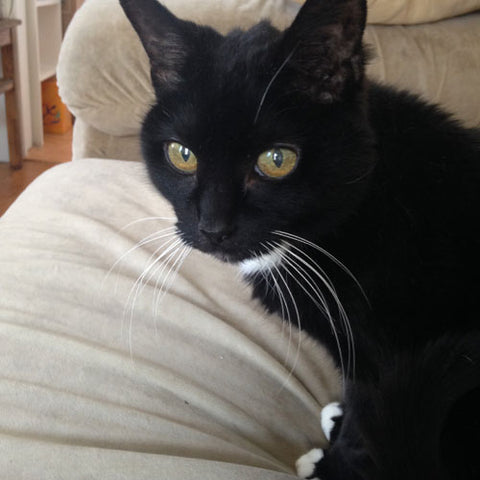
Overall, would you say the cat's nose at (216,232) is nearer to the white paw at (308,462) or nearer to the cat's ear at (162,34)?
the cat's ear at (162,34)

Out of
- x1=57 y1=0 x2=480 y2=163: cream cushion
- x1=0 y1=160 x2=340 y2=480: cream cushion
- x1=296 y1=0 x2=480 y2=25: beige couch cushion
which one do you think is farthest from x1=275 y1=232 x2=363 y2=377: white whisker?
x1=296 y1=0 x2=480 y2=25: beige couch cushion

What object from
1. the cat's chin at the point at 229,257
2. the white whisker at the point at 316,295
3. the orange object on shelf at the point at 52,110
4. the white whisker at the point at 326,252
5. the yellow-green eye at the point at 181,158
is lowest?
the orange object on shelf at the point at 52,110

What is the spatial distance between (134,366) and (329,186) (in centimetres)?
38

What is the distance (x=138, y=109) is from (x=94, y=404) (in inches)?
34.4

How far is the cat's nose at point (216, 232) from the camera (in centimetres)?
67

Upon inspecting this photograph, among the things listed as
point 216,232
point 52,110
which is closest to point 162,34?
point 216,232

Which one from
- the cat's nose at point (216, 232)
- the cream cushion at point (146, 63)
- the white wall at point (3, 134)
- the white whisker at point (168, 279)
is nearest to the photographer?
the cat's nose at point (216, 232)

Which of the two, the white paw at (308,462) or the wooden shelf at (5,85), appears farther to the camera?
the wooden shelf at (5,85)

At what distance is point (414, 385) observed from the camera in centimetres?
51

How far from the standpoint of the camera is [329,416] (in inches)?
29.8

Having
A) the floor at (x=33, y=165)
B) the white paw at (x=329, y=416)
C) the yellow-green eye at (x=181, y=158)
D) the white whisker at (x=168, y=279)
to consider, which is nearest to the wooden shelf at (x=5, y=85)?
the floor at (x=33, y=165)

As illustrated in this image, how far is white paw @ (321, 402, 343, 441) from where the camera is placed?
0.75 meters

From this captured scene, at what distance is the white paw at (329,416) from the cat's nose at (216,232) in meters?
0.32

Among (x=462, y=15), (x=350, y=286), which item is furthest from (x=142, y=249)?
(x=462, y=15)
